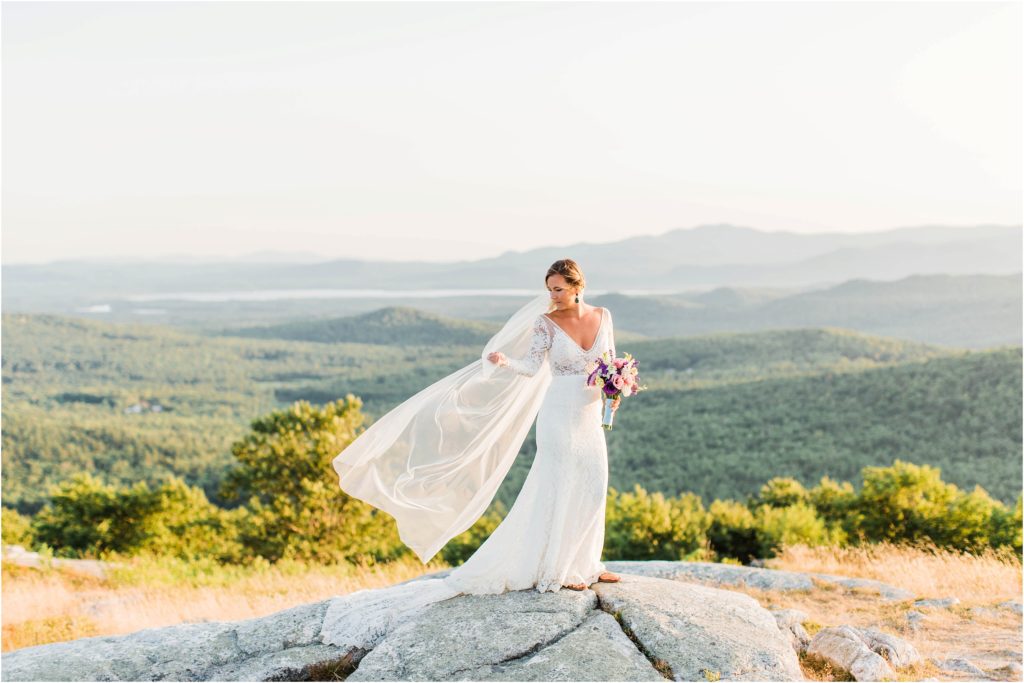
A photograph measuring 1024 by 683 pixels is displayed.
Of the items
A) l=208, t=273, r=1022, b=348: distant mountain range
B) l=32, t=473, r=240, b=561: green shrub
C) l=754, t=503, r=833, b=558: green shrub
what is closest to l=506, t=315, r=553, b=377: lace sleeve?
l=754, t=503, r=833, b=558: green shrub

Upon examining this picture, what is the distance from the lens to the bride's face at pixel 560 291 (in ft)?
26.1

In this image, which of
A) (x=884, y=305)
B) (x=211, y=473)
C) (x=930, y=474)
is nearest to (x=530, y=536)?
(x=930, y=474)

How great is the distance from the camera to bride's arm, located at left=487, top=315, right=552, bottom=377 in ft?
27.0

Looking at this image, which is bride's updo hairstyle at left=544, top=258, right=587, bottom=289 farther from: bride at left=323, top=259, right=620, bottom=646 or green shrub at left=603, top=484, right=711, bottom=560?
green shrub at left=603, top=484, right=711, bottom=560

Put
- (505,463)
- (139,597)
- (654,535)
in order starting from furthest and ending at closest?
(654,535)
(139,597)
(505,463)

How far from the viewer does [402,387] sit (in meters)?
102

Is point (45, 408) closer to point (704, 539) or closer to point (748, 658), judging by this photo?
point (704, 539)

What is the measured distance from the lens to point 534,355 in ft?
27.2

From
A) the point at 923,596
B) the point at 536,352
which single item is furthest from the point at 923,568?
the point at 536,352

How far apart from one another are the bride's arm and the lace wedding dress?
1 centimetres

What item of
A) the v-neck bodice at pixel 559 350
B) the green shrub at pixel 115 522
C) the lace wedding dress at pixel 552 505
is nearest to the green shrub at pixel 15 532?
the green shrub at pixel 115 522

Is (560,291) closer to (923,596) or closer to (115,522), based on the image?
(923,596)

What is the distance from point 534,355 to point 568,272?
0.95 m

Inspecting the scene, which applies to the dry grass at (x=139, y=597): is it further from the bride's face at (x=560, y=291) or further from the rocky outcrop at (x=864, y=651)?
the rocky outcrop at (x=864, y=651)
